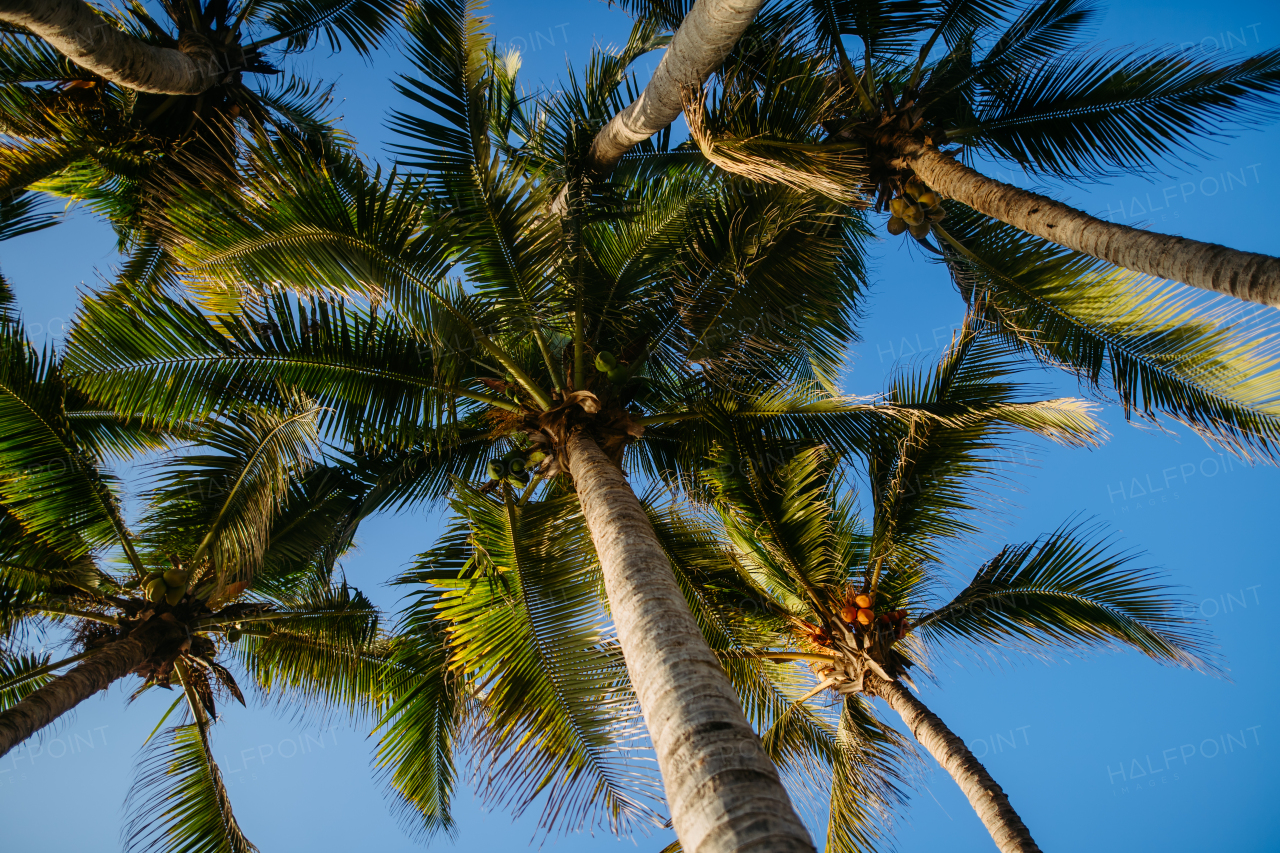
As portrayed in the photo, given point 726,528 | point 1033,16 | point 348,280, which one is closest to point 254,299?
point 348,280

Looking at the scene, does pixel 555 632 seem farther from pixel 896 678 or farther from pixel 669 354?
pixel 896 678

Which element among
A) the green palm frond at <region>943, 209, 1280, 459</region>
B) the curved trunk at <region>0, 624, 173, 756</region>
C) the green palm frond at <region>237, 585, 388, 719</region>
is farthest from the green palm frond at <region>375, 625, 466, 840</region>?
the green palm frond at <region>943, 209, 1280, 459</region>

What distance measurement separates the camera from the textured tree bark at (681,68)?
14.2 ft

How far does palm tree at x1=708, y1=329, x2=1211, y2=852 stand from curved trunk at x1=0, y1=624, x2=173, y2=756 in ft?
15.7

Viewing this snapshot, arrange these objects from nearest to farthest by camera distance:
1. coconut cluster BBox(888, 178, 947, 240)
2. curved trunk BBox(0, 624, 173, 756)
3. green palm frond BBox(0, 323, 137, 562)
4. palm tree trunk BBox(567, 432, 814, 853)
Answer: palm tree trunk BBox(567, 432, 814, 853) < curved trunk BBox(0, 624, 173, 756) < green palm frond BBox(0, 323, 137, 562) < coconut cluster BBox(888, 178, 947, 240)

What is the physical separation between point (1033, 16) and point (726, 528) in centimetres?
550

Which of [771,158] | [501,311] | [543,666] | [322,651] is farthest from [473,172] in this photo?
[322,651]

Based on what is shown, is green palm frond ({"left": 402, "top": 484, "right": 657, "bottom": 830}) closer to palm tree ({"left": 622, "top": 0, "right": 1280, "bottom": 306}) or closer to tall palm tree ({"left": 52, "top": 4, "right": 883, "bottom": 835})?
tall palm tree ({"left": 52, "top": 4, "right": 883, "bottom": 835})

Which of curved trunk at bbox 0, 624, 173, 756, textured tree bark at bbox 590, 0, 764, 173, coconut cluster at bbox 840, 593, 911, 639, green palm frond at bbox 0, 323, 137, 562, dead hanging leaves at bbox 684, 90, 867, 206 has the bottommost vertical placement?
curved trunk at bbox 0, 624, 173, 756

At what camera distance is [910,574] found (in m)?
6.95

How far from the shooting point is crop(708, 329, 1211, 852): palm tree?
610 centimetres

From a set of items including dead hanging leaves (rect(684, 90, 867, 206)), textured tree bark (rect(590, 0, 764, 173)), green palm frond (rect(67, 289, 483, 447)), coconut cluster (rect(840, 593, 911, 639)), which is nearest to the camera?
dead hanging leaves (rect(684, 90, 867, 206))

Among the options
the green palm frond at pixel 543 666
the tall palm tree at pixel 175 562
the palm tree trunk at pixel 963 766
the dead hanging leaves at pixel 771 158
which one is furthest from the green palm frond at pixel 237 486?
the palm tree trunk at pixel 963 766

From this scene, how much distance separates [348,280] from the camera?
15.3 feet
